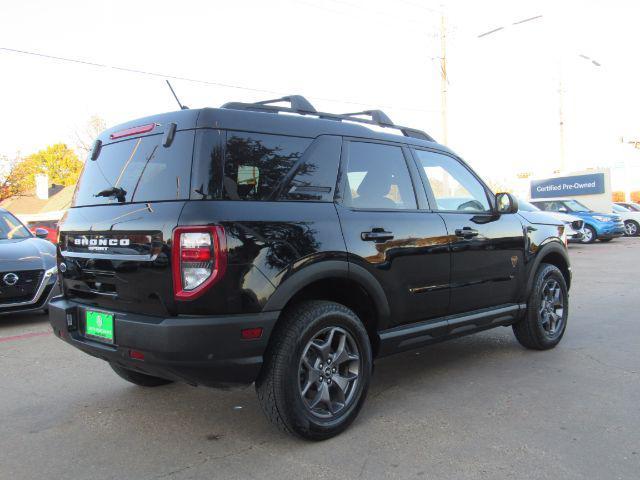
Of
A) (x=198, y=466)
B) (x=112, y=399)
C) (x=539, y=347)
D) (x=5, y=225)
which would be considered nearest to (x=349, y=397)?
(x=198, y=466)

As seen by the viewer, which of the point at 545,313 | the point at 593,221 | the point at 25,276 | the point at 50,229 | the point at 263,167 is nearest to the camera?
the point at 263,167

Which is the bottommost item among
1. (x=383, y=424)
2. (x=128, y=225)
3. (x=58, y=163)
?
(x=383, y=424)

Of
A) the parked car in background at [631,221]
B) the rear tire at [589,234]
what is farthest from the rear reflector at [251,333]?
the parked car in background at [631,221]

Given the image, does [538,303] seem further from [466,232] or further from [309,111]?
[309,111]

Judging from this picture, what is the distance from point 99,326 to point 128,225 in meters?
0.65

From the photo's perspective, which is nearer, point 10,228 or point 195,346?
point 195,346

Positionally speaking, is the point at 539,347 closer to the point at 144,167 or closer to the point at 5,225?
the point at 144,167

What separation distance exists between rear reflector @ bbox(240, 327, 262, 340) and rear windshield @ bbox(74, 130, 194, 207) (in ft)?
2.66

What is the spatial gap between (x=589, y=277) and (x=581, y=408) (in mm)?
7850

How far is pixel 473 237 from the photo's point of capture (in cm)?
449

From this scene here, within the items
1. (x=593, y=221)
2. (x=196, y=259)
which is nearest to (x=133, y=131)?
(x=196, y=259)

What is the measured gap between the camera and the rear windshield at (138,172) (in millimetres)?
3191

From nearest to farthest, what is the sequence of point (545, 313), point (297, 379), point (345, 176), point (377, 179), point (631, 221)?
point (297, 379), point (345, 176), point (377, 179), point (545, 313), point (631, 221)

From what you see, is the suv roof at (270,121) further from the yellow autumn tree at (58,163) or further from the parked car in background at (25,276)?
the yellow autumn tree at (58,163)
